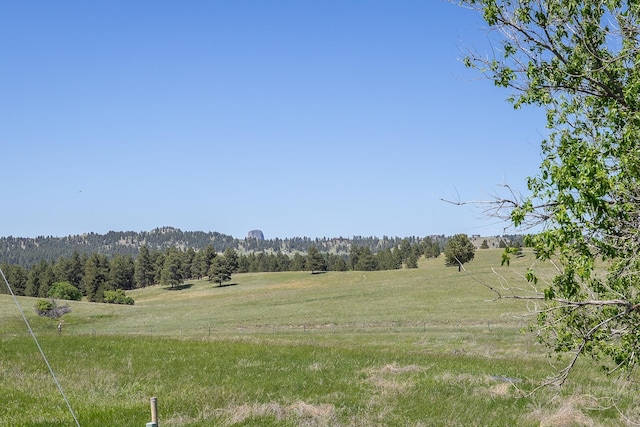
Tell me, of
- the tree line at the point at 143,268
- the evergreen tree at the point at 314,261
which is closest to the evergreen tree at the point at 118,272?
the tree line at the point at 143,268

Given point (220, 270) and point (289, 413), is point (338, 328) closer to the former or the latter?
point (289, 413)

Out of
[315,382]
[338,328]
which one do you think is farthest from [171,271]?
[315,382]

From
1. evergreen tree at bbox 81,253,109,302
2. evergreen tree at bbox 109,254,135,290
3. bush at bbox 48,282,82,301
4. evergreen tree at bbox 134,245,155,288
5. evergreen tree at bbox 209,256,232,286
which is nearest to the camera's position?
bush at bbox 48,282,82,301

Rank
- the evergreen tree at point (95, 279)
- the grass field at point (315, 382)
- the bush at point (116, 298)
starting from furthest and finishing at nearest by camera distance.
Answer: the evergreen tree at point (95, 279)
the bush at point (116, 298)
the grass field at point (315, 382)

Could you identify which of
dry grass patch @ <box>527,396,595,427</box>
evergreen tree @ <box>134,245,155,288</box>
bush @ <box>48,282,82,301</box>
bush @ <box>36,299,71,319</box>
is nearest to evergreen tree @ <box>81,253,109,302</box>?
bush @ <box>48,282,82,301</box>

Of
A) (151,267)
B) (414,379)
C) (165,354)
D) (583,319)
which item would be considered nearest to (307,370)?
(414,379)

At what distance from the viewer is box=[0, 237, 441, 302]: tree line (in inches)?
5079

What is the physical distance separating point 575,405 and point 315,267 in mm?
140368

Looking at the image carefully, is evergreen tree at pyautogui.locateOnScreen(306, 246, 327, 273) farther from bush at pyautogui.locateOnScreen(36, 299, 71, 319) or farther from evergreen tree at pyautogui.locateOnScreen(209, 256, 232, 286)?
bush at pyautogui.locateOnScreen(36, 299, 71, 319)

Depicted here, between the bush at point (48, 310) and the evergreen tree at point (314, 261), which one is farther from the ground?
the evergreen tree at point (314, 261)

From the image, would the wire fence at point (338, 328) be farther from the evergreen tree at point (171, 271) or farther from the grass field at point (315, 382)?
the evergreen tree at point (171, 271)

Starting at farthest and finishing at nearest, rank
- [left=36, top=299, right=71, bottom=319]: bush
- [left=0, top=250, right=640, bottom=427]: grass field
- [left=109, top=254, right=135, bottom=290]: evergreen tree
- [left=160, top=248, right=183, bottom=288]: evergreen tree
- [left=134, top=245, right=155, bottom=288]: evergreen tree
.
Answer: [left=134, top=245, right=155, bottom=288]: evergreen tree
[left=160, top=248, right=183, bottom=288]: evergreen tree
[left=109, top=254, right=135, bottom=290]: evergreen tree
[left=36, top=299, right=71, bottom=319]: bush
[left=0, top=250, right=640, bottom=427]: grass field

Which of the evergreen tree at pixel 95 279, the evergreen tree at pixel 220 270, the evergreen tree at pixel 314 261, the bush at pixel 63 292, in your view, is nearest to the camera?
the bush at pixel 63 292

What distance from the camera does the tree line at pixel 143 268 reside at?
12900 cm
